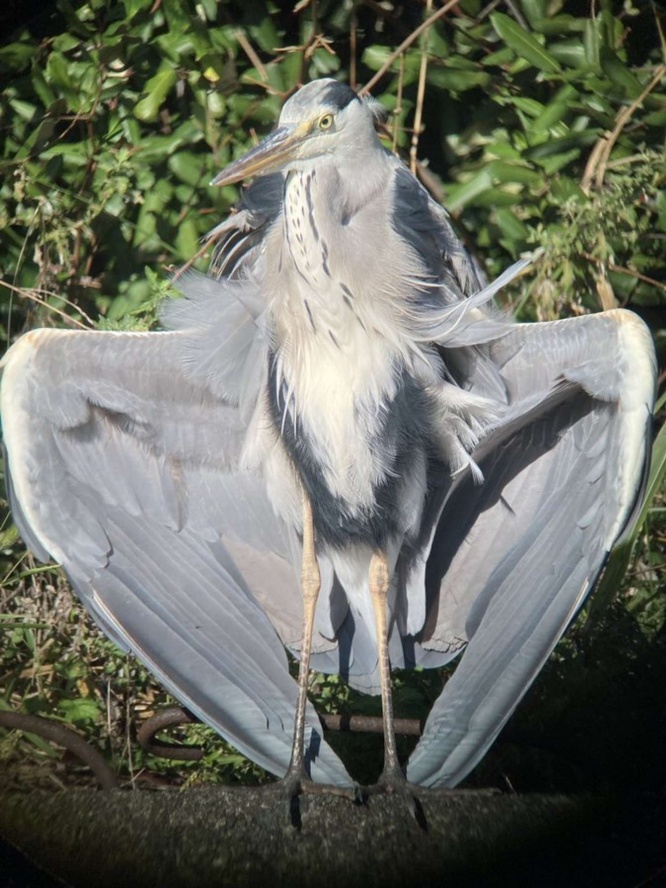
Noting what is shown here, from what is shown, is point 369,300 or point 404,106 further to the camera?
point 404,106

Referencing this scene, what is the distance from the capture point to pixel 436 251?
6.54 ft

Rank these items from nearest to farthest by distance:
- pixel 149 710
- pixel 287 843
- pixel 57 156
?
pixel 287 843, pixel 149 710, pixel 57 156

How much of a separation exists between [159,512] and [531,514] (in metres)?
0.68

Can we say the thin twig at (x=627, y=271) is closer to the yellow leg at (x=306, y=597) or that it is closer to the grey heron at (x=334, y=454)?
the grey heron at (x=334, y=454)

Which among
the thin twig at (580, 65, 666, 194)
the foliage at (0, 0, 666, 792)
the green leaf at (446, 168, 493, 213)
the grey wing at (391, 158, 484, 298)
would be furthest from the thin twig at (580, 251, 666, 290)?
the grey wing at (391, 158, 484, 298)

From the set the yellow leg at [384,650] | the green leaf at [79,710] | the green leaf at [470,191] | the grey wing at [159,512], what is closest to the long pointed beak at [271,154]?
the grey wing at [159,512]

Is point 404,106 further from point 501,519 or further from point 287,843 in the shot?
point 287,843

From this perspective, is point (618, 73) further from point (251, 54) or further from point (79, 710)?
point (79, 710)

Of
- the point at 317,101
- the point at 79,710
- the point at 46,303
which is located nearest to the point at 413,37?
the point at 317,101

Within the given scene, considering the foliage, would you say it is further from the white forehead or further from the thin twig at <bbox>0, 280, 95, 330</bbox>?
the white forehead

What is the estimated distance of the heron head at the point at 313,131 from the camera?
178 centimetres

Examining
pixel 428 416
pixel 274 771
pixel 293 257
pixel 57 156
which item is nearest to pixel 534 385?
pixel 428 416

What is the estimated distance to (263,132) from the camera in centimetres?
273

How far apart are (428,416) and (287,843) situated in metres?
0.78
